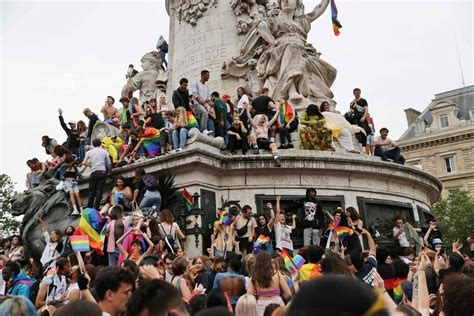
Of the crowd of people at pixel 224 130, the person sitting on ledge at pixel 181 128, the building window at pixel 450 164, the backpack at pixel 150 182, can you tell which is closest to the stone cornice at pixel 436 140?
the building window at pixel 450 164

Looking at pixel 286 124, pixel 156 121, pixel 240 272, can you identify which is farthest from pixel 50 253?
pixel 286 124

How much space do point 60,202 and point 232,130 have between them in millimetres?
4977

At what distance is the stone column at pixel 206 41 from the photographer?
21.9 metres

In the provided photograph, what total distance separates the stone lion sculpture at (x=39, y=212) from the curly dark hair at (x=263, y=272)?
29.1 feet

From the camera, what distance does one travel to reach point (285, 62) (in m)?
20.3

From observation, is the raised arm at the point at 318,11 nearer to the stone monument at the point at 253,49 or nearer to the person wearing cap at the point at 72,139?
the stone monument at the point at 253,49

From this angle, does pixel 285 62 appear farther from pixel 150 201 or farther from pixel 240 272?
pixel 240 272

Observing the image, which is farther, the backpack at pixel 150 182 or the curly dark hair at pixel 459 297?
the backpack at pixel 150 182

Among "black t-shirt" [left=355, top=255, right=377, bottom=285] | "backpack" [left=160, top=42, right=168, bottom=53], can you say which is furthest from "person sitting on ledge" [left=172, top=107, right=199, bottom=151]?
"backpack" [left=160, top=42, right=168, bottom=53]

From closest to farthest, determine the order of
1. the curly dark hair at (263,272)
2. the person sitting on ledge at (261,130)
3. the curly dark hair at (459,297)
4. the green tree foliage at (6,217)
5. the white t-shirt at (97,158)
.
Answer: the curly dark hair at (459,297), the curly dark hair at (263,272), the white t-shirt at (97,158), the person sitting on ledge at (261,130), the green tree foliage at (6,217)

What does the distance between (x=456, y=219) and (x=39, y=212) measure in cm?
3846

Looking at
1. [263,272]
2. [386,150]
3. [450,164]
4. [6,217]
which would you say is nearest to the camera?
[263,272]

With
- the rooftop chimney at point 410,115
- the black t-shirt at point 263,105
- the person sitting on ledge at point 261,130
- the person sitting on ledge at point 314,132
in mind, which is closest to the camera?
the person sitting on ledge at point 261,130

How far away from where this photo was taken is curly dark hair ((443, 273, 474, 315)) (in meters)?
3.90
